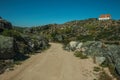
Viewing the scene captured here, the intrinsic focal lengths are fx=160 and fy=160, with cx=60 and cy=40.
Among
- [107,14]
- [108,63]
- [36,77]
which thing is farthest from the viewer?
[107,14]

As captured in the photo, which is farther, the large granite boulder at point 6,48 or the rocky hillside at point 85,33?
the rocky hillside at point 85,33

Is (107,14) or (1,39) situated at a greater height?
(107,14)

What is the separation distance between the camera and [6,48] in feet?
70.1

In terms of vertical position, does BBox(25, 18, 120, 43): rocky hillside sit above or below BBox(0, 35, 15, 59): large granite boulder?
above

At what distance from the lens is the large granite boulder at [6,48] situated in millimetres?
21156

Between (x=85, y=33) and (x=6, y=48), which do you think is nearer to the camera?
(x=6, y=48)

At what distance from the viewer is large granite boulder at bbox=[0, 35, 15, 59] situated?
69.4 feet

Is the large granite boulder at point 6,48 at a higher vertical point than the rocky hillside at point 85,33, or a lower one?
lower

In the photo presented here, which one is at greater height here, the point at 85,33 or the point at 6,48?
the point at 85,33

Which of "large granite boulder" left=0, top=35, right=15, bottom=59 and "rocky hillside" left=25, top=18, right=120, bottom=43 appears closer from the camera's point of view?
"large granite boulder" left=0, top=35, right=15, bottom=59

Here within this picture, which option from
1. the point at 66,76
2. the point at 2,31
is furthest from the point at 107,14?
the point at 66,76

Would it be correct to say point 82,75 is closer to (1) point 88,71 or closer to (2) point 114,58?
(1) point 88,71

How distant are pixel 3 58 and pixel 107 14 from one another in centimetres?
15553

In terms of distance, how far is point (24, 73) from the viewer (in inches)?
685
